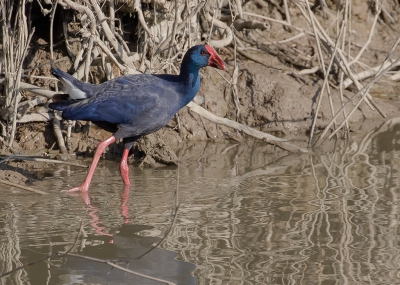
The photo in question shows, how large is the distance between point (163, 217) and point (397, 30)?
530 centimetres

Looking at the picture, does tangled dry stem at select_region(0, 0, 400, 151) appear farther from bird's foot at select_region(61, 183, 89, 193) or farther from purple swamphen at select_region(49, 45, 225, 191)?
bird's foot at select_region(61, 183, 89, 193)

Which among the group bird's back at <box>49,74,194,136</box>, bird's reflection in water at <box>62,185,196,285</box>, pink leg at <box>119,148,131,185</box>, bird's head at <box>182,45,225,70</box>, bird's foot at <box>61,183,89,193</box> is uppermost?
bird's head at <box>182,45,225,70</box>

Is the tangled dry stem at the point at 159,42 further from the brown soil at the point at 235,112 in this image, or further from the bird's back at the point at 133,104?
the bird's back at the point at 133,104

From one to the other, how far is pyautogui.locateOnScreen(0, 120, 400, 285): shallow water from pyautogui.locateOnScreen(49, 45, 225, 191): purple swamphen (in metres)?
0.42

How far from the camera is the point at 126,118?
517 cm

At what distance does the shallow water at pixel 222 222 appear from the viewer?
11.2 ft

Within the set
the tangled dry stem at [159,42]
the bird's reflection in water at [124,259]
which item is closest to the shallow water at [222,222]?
the bird's reflection in water at [124,259]

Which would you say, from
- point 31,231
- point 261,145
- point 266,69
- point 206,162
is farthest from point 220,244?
point 266,69

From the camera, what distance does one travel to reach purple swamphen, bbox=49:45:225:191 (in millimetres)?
5121

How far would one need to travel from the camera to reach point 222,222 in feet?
13.8

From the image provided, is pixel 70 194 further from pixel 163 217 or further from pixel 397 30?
pixel 397 30

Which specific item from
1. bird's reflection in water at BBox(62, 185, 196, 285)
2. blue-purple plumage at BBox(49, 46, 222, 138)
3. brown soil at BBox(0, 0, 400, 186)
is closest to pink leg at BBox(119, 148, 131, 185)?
blue-purple plumage at BBox(49, 46, 222, 138)

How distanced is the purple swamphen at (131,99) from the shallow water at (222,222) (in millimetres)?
416

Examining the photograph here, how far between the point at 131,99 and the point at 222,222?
1.34 meters
